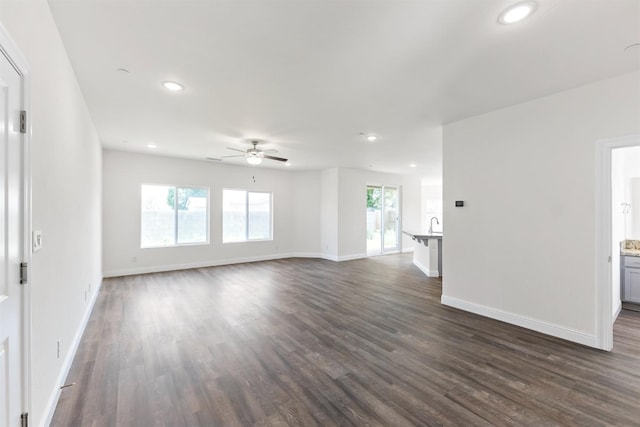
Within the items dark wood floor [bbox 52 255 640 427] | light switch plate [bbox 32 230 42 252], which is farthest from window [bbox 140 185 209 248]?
light switch plate [bbox 32 230 42 252]

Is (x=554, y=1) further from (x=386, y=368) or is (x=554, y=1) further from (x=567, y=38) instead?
(x=386, y=368)

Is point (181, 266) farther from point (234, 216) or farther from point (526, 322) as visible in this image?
point (526, 322)

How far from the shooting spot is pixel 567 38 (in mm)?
2043

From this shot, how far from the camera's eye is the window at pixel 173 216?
20.7 feet

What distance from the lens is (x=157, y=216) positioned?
21.1ft

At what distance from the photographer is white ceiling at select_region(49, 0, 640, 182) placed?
179cm

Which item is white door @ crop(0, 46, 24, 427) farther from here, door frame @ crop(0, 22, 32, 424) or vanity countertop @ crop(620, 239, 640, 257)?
vanity countertop @ crop(620, 239, 640, 257)

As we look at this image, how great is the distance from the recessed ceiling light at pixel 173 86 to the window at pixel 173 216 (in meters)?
4.22

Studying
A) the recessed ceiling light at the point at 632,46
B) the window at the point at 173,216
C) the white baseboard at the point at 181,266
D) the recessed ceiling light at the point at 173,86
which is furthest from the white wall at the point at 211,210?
the recessed ceiling light at the point at 632,46

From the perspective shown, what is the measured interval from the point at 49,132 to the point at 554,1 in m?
3.39

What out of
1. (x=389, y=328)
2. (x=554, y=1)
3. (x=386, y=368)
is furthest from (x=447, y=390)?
(x=554, y=1)

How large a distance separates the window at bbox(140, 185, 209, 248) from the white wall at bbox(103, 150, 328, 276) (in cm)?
15

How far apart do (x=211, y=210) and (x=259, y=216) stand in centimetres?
142

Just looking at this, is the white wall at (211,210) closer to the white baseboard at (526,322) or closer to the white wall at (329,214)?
the white wall at (329,214)
